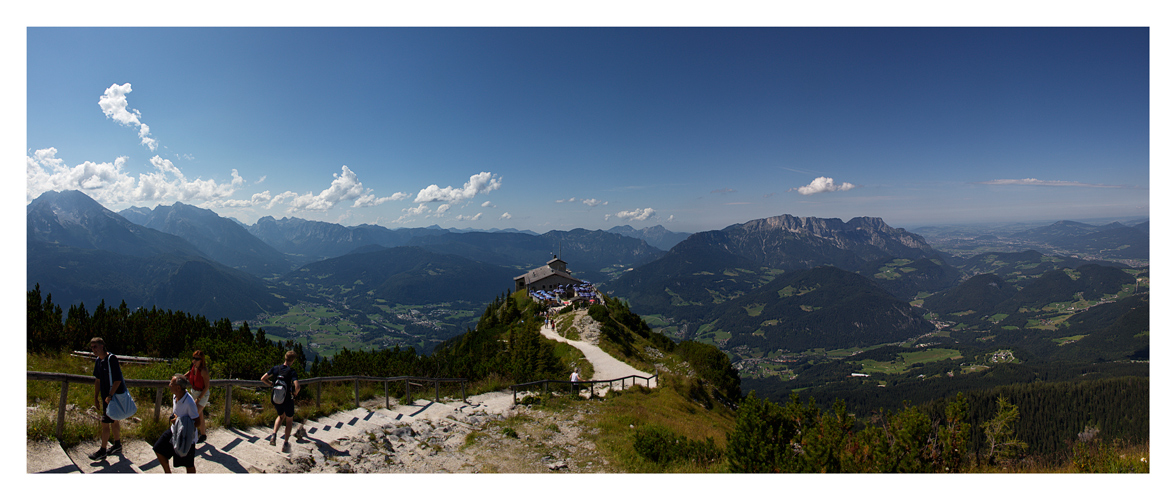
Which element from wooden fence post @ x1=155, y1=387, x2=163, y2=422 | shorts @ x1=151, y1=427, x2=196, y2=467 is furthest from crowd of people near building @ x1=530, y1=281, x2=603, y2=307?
shorts @ x1=151, y1=427, x2=196, y2=467

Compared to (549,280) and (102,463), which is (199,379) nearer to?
(102,463)

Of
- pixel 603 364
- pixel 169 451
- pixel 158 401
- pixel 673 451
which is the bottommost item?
pixel 603 364

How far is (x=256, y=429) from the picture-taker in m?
8.98

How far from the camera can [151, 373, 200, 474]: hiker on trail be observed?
6.05m

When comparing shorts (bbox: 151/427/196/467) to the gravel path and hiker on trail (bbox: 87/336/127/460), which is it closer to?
hiker on trail (bbox: 87/336/127/460)

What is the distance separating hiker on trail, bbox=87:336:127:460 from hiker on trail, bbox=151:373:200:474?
144 centimetres

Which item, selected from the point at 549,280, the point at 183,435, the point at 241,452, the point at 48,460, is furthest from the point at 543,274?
the point at 183,435

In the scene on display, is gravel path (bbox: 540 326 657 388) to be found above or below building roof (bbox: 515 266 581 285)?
below

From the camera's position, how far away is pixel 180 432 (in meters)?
6.12

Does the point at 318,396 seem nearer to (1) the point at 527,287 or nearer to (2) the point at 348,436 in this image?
(2) the point at 348,436

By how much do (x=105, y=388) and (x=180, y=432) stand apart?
219 centimetres

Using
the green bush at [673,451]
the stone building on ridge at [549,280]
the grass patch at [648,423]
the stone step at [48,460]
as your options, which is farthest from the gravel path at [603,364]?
the stone building on ridge at [549,280]

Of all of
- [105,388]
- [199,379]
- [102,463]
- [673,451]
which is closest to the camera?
[102,463]

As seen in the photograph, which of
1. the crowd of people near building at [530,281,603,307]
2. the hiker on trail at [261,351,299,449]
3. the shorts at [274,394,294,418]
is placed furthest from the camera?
the crowd of people near building at [530,281,603,307]
